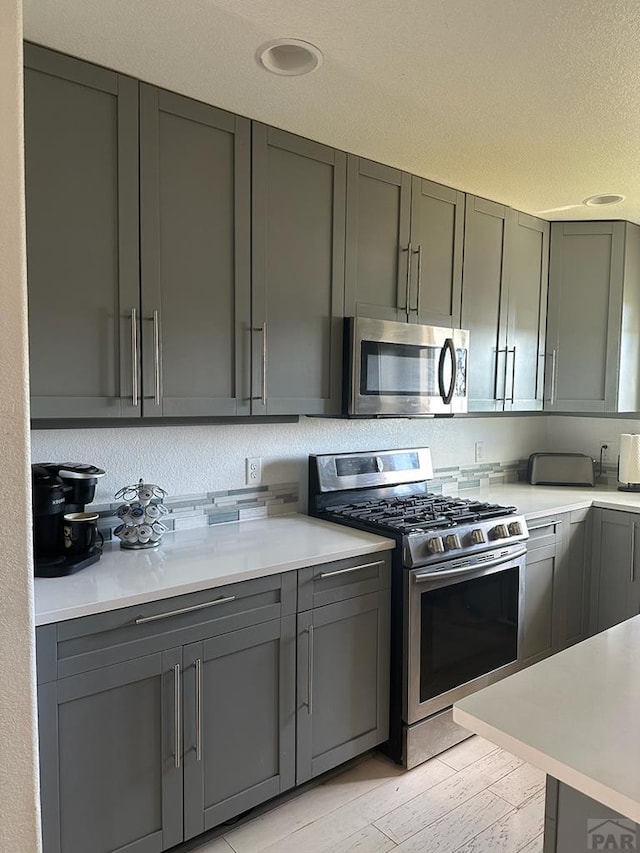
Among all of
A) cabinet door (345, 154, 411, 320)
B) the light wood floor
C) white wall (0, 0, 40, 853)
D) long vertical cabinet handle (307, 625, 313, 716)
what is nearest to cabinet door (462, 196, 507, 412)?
cabinet door (345, 154, 411, 320)

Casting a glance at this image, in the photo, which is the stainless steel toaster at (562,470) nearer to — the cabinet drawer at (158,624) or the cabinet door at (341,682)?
the cabinet door at (341,682)

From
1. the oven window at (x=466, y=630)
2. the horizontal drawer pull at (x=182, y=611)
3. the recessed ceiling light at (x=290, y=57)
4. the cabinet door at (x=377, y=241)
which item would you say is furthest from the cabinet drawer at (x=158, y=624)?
the recessed ceiling light at (x=290, y=57)

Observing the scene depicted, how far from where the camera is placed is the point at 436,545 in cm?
225

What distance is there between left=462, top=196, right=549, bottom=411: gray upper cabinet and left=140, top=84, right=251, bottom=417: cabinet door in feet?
4.19

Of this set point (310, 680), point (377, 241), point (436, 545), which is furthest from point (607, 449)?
point (310, 680)

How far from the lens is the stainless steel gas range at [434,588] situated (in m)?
2.23

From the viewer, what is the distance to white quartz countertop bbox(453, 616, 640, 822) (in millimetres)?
839

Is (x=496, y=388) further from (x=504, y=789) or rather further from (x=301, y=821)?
(x=301, y=821)

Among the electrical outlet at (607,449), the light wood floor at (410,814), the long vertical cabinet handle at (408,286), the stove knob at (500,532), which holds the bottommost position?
the light wood floor at (410,814)

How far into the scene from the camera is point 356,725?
85.6 inches

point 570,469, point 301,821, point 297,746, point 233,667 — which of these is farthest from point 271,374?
point 570,469

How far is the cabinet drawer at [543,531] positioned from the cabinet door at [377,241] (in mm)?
1173

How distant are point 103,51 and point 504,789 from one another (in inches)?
110

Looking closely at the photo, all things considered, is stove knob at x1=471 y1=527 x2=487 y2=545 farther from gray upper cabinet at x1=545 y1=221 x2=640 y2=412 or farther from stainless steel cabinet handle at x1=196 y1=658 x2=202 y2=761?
gray upper cabinet at x1=545 y1=221 x2=640 y2=412
